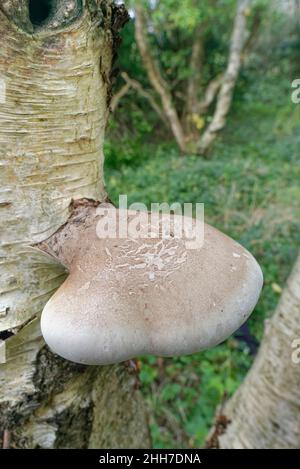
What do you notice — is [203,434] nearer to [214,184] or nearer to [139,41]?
[214,184]

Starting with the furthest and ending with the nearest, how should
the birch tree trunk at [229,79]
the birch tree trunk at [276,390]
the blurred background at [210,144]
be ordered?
the birch tree trunk at [229,79] < the blurred background at [210,144] < the birch tree trunk at [276,390]

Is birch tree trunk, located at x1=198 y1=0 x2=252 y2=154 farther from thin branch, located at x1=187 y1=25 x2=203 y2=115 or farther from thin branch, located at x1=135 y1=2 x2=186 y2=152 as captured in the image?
thin branch, located at x1=187 y1=25 x2=203 y2=115

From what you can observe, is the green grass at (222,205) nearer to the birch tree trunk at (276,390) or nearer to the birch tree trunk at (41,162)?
the birch tree trunk at (276,390)

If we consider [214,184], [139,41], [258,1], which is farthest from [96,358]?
[258,1]

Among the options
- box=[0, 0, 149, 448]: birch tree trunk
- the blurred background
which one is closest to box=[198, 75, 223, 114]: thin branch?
the blurred background

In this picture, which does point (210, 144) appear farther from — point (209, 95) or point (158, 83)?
point (158, 83)

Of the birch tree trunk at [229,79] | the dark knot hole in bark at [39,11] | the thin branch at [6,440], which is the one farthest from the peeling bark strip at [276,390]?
the birch tree trunk at [229,79]
